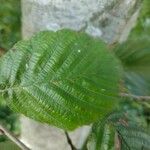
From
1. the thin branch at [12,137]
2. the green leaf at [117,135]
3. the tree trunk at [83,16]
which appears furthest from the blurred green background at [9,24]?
the thin branch at [12,137]

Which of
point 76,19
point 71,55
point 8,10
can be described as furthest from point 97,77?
point 8,10

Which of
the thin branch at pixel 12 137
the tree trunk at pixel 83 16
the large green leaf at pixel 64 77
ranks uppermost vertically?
the tree trunk at pixel 83 16

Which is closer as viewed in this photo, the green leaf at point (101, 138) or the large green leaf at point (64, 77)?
the large green leaf at point (64, 77)

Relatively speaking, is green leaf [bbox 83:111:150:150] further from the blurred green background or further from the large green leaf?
the blurred green background

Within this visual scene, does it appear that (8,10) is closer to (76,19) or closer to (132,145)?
(76,19)

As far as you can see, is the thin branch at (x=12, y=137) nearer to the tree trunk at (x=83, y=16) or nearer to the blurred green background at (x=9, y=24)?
the tree trunk at (x=83, y=16)

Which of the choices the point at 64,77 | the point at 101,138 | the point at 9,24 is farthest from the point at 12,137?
the point at 9,24

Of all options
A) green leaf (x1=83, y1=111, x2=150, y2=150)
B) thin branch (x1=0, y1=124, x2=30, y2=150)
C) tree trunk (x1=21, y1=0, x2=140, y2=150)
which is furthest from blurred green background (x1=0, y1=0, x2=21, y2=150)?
thin branch (x1=0, y1=124, x2=30, y2=150)

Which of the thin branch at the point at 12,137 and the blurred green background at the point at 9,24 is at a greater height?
the thin branch at the point at 12,137
